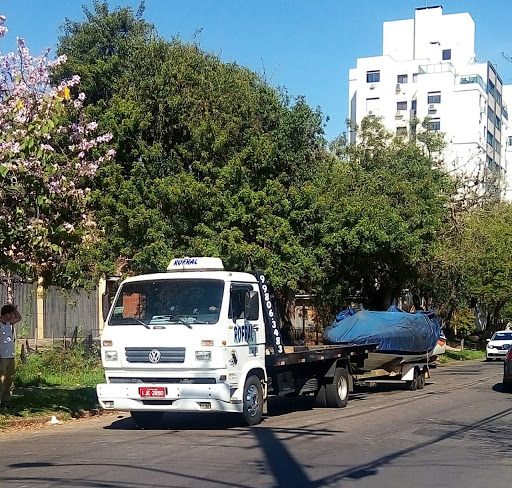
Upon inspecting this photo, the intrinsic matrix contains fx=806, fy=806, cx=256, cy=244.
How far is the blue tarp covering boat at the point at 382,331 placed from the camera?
1841 centimetres

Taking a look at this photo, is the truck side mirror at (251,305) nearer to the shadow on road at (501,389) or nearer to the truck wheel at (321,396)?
the truck wheel at (321,396)

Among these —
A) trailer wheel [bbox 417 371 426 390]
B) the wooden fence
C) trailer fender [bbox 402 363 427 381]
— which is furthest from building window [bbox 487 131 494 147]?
trailer fender [bbox 402 363 427 381]

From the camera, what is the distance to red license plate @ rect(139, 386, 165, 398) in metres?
12.2

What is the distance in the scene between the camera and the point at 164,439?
1162 cm

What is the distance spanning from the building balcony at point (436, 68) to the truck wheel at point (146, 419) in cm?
7745

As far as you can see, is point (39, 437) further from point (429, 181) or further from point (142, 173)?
point (429, 181)

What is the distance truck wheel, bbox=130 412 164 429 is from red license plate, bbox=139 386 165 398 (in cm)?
128

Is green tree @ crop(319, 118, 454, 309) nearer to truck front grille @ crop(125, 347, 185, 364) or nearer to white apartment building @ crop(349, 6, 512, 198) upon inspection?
truck front grille @ crop(125, 347, 185, 364)

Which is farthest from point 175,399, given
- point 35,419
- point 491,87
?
point 491,87

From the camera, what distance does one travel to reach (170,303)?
12.7 m

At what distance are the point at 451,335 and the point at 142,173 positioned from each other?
128 ft

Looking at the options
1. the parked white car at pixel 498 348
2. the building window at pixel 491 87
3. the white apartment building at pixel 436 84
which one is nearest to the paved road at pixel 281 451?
the parked white car at pixel 498 348

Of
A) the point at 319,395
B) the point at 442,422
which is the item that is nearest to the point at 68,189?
the point at 319,395

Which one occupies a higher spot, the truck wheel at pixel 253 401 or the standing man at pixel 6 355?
the standing man at pixel 6 355
